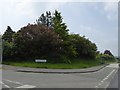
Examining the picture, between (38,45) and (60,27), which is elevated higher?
(60,27)

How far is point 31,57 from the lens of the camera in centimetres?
4656

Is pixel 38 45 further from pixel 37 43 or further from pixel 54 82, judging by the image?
pixel 54 82

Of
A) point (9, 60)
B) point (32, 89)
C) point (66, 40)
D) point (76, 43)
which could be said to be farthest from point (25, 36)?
point (32, 89)

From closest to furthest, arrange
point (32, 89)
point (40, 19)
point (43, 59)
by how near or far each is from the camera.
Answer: point (32, 89) → point (43, 59) → point (40, 19)

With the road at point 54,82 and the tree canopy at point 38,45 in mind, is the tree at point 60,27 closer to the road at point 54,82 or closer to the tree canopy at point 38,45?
the tree canopy at point 38,45

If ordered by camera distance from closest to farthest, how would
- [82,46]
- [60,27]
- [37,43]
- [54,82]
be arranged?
[54,82] → [37,43] → [60,27] → [82,46]


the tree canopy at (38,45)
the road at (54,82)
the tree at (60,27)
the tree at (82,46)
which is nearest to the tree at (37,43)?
the tree canopy at (38,45)

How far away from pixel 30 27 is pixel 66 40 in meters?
6.97

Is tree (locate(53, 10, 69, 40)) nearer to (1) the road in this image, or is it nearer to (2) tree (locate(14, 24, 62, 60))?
(2) tree (locate(14, 24, 62, 60))

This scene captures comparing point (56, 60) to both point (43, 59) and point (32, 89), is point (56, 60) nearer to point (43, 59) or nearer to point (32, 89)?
point (43, 59)

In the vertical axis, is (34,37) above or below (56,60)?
above

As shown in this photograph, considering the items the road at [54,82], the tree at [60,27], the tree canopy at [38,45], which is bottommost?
the road at [54,82]

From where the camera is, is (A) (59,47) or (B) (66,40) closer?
(A) (59,47)

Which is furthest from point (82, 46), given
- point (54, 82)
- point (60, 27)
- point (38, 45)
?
point (54, 82)
